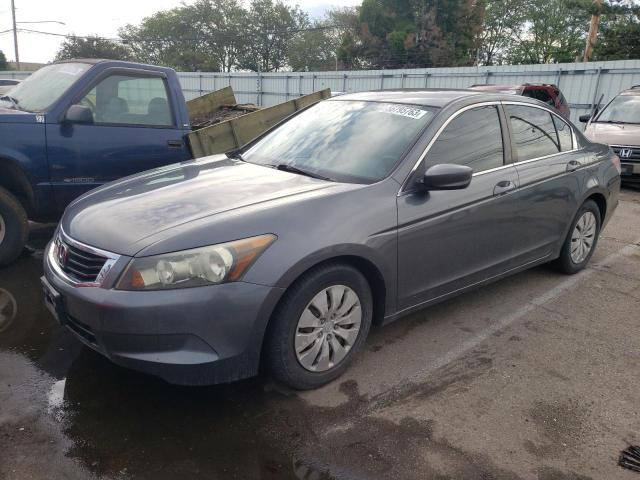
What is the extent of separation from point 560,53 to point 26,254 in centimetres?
4574

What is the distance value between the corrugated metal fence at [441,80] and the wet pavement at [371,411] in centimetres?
1356

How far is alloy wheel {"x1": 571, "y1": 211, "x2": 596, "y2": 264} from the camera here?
16.0 ft

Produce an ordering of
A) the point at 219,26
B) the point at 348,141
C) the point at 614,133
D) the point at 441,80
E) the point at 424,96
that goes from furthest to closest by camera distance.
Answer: the point at 219,26 < the point at 441,80 < the point at 614,133 < the point at 424,96 < the point at 348,141

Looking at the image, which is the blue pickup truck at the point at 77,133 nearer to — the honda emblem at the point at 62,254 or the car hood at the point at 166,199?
the car hood at the point at 166,199

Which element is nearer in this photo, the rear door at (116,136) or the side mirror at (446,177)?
the side mirror at (446,177)

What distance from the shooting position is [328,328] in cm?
305

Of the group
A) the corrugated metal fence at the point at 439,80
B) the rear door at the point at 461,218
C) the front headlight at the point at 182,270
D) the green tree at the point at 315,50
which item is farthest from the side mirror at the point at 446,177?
the green tree at the point at 315,50

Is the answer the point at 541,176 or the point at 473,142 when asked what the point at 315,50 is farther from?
the point at 473,142

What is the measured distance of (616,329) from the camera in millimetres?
4043

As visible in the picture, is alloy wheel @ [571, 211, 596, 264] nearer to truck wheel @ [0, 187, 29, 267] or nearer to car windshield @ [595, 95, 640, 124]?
truck wheel @ [0, 187, 29, 267]

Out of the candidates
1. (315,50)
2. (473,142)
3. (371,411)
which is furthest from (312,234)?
(315,50)

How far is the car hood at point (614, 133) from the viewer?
9.48m

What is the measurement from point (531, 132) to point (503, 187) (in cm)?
79

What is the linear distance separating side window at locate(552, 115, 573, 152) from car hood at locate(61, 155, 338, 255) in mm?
2516
